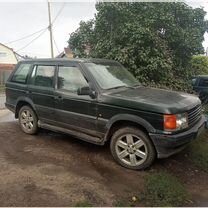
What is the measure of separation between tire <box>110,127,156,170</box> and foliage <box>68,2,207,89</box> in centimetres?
426

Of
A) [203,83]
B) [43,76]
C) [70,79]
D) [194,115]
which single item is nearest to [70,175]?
[70,79]

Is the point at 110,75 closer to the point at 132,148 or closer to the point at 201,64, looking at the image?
the point at 132,148

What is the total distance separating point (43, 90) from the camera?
5.73 metres

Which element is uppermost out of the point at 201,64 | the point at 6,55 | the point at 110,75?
the point at 6,55

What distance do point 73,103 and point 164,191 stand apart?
93.0 inches

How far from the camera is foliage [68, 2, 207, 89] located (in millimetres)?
8438

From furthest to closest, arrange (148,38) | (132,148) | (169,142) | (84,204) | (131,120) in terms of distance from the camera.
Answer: (148,38) → (132,148) → (131,120) → (169,142) → (84,204)

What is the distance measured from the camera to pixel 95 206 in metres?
3.38

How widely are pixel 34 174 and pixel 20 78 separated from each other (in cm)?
296

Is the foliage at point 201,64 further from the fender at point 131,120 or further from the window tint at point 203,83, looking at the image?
the fender at point 131,120

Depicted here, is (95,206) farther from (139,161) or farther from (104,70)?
(104,70)

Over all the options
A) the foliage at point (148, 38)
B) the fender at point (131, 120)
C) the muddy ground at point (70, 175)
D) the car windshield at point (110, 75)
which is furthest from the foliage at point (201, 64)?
the fender at point (131, 120)

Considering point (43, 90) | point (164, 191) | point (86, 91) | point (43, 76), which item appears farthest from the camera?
point (43, 76)

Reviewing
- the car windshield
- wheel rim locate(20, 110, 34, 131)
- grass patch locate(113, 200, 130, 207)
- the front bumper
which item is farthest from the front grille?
wheel rim locate(20, 110, 34, 131)
